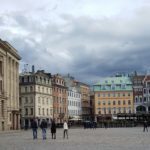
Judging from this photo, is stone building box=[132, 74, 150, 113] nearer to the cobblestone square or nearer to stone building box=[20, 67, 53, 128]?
stone building box=[20, 67, 53, 128]

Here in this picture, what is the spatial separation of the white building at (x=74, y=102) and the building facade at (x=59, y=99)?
479 cm

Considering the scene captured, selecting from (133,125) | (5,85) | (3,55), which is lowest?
(133,125)

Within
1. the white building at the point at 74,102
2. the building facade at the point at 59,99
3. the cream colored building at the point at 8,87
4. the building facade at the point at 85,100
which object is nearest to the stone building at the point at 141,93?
the white building at the point at 74,102

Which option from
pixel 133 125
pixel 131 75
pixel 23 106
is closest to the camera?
pixel 133 125

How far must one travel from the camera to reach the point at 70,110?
534 ft

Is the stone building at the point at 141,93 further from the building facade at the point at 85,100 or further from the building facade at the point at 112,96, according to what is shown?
the building facade at the point at 85,100

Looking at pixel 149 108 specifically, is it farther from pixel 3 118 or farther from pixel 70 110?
pixel 3 118

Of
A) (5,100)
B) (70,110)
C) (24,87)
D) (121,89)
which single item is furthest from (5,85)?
(121,89)

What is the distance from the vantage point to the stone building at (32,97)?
431ft

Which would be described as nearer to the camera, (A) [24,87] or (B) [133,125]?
(B) [133,125]

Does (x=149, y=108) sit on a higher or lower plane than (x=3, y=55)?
lower

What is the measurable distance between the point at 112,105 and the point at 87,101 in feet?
63.4

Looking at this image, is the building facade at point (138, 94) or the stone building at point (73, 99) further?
the stone building at point (73, 99)

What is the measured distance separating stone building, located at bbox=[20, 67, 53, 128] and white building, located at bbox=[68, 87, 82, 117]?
2444cm
